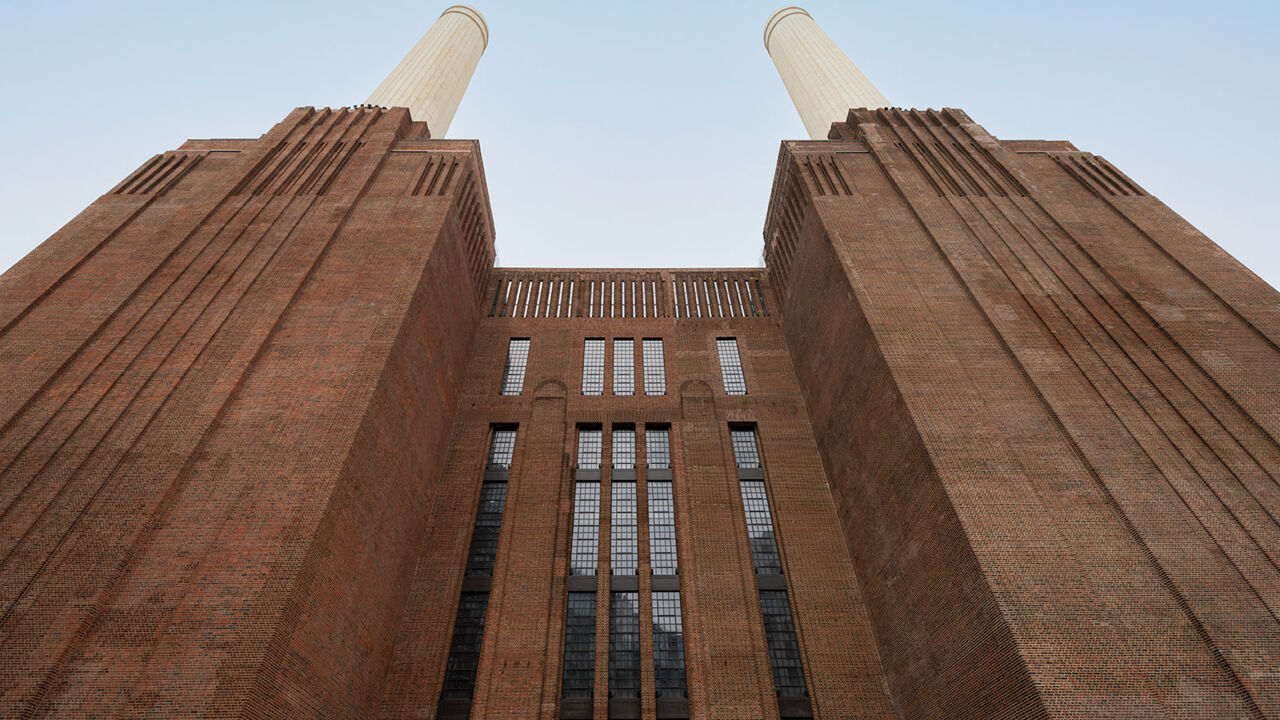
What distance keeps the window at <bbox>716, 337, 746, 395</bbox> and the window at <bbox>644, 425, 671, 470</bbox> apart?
3.41 meters

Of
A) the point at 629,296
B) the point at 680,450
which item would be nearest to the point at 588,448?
the point at 680,450

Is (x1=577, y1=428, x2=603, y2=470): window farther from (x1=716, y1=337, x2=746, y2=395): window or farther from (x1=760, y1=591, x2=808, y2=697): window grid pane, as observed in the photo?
(x1=760, y1=591, x2=808, y2=697): window grid pane

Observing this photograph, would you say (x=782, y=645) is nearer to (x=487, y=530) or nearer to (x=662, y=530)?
(x=662, y=530)

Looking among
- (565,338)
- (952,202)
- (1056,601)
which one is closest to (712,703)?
(1056,601)

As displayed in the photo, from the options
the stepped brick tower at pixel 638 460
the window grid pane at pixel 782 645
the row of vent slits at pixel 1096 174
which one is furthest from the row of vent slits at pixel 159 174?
the row of vent slits at pixel 1096 174

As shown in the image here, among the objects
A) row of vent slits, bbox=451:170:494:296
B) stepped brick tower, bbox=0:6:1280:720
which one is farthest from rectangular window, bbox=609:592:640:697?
row of vent slits, bbox=451:170:494:296

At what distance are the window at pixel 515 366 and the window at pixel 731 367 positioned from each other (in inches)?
333

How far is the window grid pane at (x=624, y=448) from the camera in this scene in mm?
22016

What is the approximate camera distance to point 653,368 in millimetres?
25844

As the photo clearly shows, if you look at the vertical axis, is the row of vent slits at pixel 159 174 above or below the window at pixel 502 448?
above

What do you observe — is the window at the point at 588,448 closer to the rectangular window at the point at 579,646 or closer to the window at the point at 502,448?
the window at the point at 502,448

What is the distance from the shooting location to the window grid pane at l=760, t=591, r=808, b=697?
1638 cm

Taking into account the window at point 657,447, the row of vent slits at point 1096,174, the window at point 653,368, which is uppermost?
the row of vent slits at point 1096,174

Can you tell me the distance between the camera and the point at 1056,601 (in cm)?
1220
